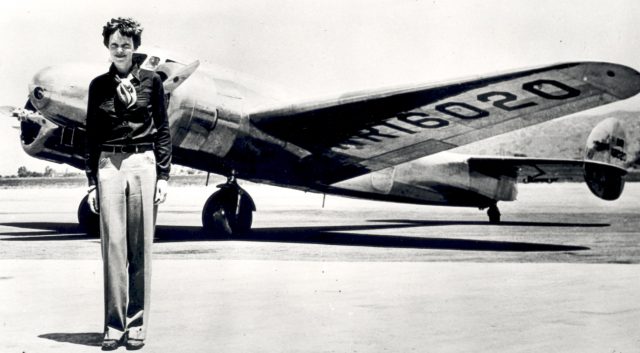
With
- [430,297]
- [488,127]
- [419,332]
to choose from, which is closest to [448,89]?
[488,127]

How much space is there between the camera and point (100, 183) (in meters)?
4.45

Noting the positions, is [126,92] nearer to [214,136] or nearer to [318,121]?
[214,136]

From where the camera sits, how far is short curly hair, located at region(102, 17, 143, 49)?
435cm

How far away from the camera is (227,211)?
12.8 metres

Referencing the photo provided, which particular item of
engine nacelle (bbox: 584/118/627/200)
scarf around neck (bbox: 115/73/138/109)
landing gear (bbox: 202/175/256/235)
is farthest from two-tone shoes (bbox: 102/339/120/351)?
engine nacelle (bbox: 584/118/627/200)

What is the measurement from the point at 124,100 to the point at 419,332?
227 centimetres

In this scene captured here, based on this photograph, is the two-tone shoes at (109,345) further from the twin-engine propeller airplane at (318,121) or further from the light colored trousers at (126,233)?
the twin-engine propeller airplane at (318,121)

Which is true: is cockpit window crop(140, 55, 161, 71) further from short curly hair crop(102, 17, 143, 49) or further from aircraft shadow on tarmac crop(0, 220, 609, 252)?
short curly hair crop(102, 17, 143, 49)

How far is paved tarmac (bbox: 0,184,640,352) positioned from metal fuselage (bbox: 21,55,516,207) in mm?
1455

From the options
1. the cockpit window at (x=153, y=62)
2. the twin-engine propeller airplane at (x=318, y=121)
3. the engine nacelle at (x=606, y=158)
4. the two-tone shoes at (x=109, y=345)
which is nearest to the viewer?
the two-tone shoes at (x=109, y=345)

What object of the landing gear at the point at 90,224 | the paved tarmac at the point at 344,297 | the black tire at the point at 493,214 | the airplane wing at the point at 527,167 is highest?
the paved tarmac at the point at 344,297

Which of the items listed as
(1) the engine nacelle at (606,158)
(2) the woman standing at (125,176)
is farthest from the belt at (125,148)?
(1) the engine nacelle at (606,158)

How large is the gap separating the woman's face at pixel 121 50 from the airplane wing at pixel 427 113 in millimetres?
5853

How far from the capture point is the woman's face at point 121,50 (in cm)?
437
